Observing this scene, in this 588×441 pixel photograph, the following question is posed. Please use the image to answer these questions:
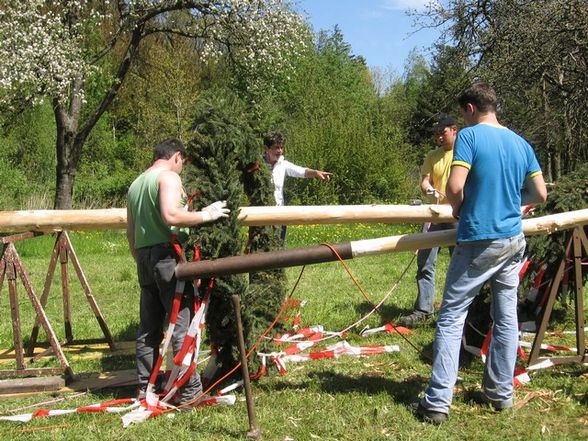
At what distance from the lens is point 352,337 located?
6117 millimetres

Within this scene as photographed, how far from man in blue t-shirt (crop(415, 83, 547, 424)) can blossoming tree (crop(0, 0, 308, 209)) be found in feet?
48.6

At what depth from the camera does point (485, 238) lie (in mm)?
3930

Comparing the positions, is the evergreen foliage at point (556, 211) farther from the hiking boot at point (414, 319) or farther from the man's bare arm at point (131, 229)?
the man's bare arm at point (131, 229)

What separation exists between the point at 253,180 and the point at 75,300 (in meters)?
4.48

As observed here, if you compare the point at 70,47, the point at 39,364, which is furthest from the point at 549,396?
the point at 70,47

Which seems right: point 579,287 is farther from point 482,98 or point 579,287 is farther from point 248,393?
point 248,393

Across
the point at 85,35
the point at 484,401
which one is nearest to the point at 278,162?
the point at 484,401

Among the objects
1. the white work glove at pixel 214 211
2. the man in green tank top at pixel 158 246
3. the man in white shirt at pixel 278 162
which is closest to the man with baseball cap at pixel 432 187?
the man in white shirt at pixel 278 162

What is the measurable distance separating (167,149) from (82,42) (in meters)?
15.9

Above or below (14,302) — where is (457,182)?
above

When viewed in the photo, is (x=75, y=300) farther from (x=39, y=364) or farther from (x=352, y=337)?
(x=352, y=337)

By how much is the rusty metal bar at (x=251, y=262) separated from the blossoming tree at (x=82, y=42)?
13.9m

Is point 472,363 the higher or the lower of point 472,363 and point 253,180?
the lower

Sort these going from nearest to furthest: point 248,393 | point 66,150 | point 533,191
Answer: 1. point 248,393
2. point 533,191
3. point 66,150
